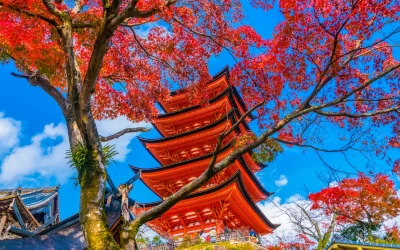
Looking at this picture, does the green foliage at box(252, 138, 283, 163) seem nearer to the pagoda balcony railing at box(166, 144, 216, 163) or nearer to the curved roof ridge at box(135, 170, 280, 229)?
the curved roof ridge at box(135, 170, 280, 229)

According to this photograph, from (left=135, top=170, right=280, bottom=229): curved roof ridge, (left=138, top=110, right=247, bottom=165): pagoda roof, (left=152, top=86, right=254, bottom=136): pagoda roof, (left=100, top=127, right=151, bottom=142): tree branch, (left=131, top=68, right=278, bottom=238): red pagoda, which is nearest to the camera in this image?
(left=100, top=127, right=151, bottom=142): tree branch

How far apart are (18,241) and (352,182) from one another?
1788 centimetres

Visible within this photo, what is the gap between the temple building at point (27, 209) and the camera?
44.9ft

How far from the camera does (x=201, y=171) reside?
21578 millimetres

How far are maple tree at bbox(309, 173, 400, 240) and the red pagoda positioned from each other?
3899 millimetres

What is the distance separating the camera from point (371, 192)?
19.5 metres

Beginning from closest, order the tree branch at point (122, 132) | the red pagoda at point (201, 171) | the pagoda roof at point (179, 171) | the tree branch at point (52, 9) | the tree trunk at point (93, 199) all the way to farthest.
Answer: the tree trunk at point (93, 199) → the tree branch at point (52, 9) → the tree branch at point (122, 132) → the red pagoda at point (201, 171) → the pagoda roof at point (179, 171)

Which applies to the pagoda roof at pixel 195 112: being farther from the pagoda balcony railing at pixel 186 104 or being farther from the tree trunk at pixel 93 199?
the tree trunk at pixel 93 199

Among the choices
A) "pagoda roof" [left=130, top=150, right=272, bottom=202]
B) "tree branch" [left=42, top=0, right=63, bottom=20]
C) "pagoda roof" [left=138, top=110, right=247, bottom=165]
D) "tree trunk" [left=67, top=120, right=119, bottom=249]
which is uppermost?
"pagoda roof" [left=138, top=110, right=247, bottom=165]

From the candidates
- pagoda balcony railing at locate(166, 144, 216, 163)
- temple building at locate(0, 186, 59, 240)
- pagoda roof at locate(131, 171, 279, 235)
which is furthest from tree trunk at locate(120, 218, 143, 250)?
pagoda balcony railing at locate(166, 144, 216, 163)

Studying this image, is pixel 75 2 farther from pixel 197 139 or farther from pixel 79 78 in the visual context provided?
pixel 197 139

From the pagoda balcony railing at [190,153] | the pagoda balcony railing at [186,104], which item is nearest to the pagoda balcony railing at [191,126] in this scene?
the pagoda balcony railing at [186,104]

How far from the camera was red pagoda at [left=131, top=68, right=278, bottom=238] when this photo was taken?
19.2 metres

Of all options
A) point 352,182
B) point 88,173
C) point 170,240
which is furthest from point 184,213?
point 88,173
